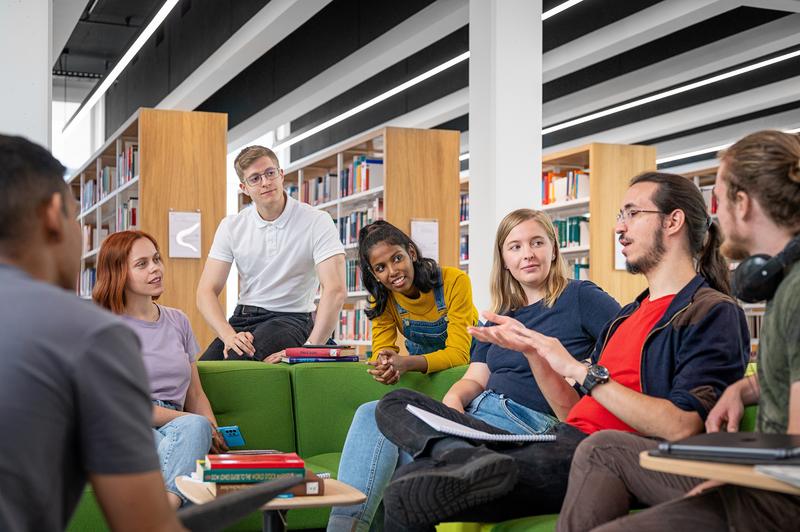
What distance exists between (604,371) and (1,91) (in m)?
3.42

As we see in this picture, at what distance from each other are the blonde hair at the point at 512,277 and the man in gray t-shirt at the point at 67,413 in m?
2.21

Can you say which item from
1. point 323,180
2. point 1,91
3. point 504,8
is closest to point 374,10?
point 323,180

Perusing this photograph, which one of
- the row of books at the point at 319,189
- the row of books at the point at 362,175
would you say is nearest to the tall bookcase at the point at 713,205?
the row of books at the point at 362,175

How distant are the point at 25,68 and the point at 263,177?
1.30m

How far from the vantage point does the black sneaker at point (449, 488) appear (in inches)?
86.7

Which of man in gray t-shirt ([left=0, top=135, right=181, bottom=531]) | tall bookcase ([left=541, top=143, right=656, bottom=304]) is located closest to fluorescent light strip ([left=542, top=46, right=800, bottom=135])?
tall bookcase ([left=541, top=143, right=656, bottom=304])

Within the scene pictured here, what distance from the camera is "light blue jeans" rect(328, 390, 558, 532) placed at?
2.82 meters

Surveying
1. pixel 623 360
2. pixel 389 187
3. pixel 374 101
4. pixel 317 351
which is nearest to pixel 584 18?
pixel 389 187

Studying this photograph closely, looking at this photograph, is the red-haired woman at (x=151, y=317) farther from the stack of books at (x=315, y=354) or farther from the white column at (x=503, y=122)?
the white column at (x=503, y=122)

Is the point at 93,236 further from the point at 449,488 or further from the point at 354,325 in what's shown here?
the point at 449,488

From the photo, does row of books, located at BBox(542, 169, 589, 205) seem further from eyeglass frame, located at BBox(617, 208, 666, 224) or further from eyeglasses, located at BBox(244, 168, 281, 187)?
eyeglass frame, located at BBox(617, 208, 666, 224)

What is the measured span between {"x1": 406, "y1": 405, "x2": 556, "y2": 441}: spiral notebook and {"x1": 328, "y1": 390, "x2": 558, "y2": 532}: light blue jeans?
0.37 m

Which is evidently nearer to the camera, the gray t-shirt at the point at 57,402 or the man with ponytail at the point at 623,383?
the gray t-shirt at the point at 57,402

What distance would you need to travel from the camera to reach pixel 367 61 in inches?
390
